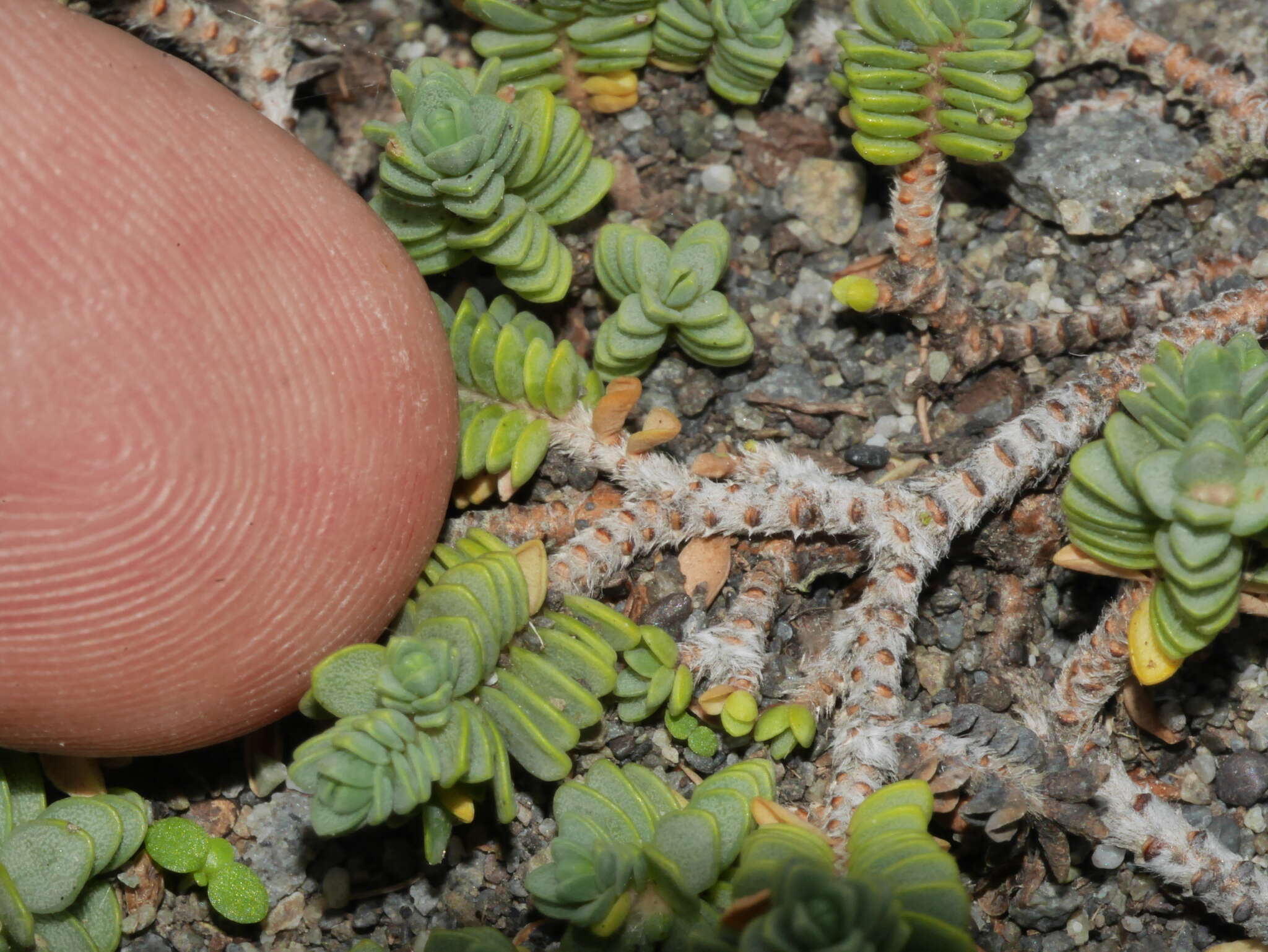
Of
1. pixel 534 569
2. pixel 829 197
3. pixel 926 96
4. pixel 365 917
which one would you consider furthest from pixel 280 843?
pixel 926 96

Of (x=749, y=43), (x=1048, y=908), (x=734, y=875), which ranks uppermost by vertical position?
(x=749, y=43)

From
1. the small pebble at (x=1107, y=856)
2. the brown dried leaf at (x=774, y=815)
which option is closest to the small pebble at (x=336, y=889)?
the brown dried leaf at (x=774, y=815)

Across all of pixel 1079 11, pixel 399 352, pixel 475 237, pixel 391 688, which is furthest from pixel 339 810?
pixel 1079 11

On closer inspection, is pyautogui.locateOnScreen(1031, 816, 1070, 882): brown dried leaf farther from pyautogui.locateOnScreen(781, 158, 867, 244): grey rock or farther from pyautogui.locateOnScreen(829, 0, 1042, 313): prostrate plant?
pyautogui.locateOnScreen(781, 158, 867, 244): grey rock

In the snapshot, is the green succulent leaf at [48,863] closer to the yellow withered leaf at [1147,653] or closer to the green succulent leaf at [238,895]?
the green succulent leaf at [238,895]

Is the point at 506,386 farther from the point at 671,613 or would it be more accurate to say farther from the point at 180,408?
the point at 180,408

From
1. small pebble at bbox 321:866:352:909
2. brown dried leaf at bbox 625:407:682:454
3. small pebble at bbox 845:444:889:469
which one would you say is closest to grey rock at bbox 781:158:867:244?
small pebble at bbox 845:444:889:469
